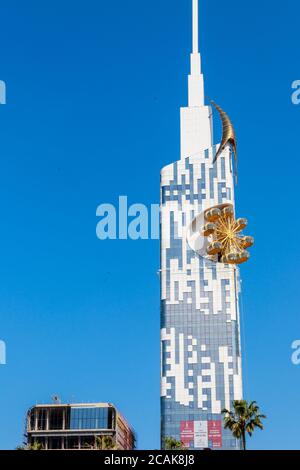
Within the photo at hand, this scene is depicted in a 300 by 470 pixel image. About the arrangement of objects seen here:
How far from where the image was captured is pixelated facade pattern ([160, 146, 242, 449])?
185125 millimetres

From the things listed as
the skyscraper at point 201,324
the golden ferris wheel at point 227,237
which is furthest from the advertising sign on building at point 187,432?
the golden ferris wheel at point 227,237

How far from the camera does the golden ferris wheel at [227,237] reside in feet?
618

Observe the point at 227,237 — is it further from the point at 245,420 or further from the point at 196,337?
the point at 245,420

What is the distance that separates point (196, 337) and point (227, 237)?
2277 centimetres

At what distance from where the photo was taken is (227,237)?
190 metres

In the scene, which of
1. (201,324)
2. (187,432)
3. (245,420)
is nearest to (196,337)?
(201,324)

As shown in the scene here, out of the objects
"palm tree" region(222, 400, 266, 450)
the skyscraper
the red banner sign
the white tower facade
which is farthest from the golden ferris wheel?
"palm tree" region(222, 400, 266, 450)

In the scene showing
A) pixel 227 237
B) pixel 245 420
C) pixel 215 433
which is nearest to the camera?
pixel 245 420

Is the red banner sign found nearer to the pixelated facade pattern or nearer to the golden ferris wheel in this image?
the pixelated facade pattern

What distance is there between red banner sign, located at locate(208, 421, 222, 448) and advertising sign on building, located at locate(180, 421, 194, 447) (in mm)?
3739

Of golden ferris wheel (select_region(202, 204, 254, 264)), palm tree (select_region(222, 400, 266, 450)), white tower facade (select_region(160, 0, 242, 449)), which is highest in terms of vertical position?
golden ferris wheel (select_region(202, 204, 254, 264))

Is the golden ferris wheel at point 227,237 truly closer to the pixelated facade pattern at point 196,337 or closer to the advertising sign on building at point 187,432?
the pixelated facade pattern at point 196,337
